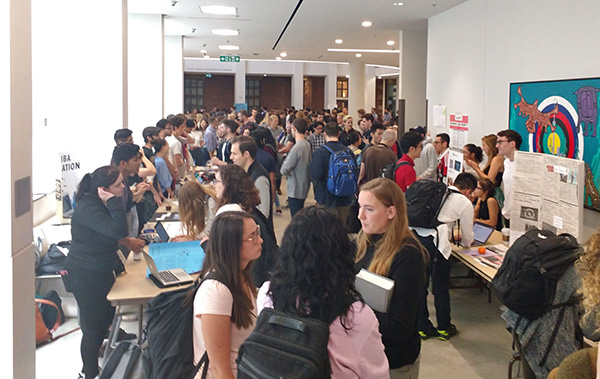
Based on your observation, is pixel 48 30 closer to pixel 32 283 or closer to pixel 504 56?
pixel 32 283

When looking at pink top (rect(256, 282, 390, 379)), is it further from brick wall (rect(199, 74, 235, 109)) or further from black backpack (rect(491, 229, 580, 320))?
brick wall (rect(199, 74, 235, 109))

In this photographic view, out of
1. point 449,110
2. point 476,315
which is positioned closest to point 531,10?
point 449,110

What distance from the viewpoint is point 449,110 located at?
→ 9.89 metres

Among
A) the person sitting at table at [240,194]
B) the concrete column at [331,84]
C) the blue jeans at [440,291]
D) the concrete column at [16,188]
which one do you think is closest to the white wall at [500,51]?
the blue jeans at [440,291]

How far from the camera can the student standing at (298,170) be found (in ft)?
25.0

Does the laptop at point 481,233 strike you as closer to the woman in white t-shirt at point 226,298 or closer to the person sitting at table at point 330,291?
the woman in white t-shirt at point 226,298

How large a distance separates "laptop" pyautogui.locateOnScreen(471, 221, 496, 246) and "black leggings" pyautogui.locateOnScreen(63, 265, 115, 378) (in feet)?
10.4

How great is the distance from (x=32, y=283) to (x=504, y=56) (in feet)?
22.1

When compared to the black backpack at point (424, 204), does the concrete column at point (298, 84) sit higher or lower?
higher

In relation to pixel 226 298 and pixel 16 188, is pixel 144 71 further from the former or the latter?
pixel 226 298

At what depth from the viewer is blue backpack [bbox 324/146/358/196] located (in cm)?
676

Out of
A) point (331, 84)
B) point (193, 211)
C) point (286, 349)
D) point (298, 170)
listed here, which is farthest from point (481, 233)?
point (331, 84)

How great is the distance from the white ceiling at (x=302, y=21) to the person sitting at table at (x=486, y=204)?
4.57 meters

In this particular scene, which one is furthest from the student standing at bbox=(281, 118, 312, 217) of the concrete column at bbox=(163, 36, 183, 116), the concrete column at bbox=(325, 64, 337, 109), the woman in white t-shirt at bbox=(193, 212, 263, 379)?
the concrete column at bbox=(325, 64, 337, 109)
